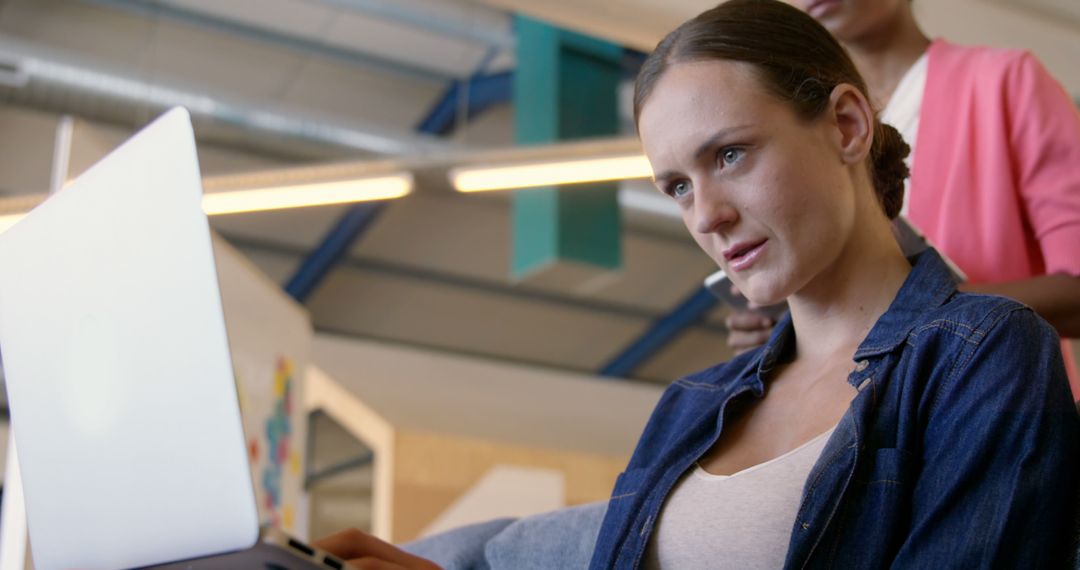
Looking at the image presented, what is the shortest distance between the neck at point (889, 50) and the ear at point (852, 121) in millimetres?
534

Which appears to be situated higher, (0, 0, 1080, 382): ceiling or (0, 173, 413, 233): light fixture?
(0, 0, 1080, 382): ceiling

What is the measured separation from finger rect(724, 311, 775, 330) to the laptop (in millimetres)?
1003

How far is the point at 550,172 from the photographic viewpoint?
4520mm

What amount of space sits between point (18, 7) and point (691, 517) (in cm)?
744

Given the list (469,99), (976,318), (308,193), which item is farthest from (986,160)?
(469,99)

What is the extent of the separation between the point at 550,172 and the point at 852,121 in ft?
9.96

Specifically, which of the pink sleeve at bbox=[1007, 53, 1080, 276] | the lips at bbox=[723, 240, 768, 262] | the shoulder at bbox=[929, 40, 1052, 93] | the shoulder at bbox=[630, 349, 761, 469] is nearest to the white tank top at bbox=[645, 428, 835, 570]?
the shoulder at bbox=[630, 349, 761, 469]

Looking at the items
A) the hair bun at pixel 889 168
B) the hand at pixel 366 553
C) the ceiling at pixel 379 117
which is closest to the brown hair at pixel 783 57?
the hair bun at pixel 889 168

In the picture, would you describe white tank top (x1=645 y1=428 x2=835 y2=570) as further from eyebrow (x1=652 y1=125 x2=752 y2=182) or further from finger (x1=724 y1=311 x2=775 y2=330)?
finger (x1=724 y1=311 x2=775 y2=330)

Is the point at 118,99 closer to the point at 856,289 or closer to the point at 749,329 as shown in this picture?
the point at 749,329

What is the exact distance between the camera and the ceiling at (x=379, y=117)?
728cm

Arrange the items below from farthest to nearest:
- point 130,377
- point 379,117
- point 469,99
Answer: point 379,117, point 469,99, point 130,377

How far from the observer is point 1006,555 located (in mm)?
1143

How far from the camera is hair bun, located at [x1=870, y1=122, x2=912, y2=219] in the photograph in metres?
1.57
